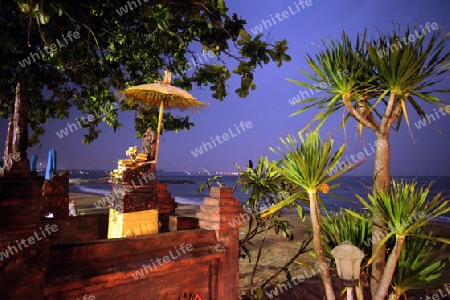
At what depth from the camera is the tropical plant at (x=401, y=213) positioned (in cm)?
390

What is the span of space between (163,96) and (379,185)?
4.01 m

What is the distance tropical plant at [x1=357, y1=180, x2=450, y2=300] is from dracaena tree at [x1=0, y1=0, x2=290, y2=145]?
258cm

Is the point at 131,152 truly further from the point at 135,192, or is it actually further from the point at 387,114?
the point at 387,114

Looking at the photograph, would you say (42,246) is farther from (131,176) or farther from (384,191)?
(384,191)

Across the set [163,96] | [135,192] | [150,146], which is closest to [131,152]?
[150,146]

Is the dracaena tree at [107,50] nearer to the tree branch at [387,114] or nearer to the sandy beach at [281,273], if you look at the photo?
the tree branch at [387,114]

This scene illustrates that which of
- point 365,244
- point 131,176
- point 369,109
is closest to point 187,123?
point 131,176

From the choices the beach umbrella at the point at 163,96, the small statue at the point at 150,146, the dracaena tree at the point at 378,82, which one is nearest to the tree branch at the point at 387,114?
the dracaena tree at the point at 378,82

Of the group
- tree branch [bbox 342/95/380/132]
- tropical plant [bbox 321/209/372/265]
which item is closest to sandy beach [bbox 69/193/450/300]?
tropical plant [bbox 321/209/372/265]

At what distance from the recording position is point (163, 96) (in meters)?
5.19

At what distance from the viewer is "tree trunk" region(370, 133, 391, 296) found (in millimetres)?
4371

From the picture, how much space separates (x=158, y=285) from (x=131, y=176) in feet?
5.58

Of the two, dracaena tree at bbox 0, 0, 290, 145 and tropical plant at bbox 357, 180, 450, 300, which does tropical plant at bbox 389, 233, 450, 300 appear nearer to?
tropical plant at bbox 357, 180, 450, 300

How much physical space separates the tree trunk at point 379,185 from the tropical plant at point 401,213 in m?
0.15
